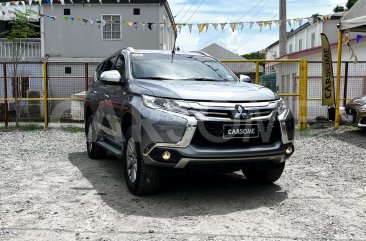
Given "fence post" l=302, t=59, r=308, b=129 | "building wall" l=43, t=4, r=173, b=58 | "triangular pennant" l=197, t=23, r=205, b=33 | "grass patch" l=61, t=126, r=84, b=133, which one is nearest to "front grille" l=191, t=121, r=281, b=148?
A: "fence post" l=302, t=59, r=308, b=129

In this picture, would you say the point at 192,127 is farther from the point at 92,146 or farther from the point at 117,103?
the point at 92,146

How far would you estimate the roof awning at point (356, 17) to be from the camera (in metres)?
10.3

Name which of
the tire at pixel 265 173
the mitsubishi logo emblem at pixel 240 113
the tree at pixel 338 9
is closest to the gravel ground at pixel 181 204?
the tire at pixel 265 173

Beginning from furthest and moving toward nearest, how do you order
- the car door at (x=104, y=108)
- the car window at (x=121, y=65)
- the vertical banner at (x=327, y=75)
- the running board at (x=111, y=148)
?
the vertical banner at (x=327, y=75) → the car door at (x=104, y=108) → the car window at (x=121, y=65) → the running board at (x=111, y=148)

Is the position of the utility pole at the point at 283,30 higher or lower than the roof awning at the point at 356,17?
higher

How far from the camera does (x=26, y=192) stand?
543cm

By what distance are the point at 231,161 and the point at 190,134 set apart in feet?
1.85

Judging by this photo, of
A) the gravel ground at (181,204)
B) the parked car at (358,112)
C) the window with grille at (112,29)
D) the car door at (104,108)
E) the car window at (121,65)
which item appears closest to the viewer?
the gravel ground at (181,204)

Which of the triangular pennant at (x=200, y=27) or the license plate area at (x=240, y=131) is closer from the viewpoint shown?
the license plate area at (x=240, y=131)

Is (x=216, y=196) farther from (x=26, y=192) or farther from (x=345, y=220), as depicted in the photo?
(x=26, y=192)

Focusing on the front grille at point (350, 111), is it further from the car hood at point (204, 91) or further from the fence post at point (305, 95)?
the car hood at point (204, 91)

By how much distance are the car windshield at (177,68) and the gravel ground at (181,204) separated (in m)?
1.45

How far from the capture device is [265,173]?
5684 mm

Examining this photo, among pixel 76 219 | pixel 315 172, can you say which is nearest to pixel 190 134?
pixel 76 219
